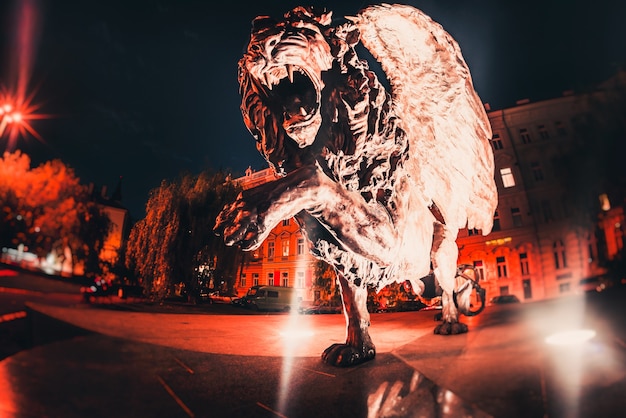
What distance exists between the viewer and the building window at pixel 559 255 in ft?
6.41

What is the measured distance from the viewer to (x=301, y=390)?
3.92 feet

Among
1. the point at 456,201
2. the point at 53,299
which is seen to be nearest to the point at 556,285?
the point at 456,201

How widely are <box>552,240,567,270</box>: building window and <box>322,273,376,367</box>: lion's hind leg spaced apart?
4.27 feet

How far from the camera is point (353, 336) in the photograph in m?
1.54

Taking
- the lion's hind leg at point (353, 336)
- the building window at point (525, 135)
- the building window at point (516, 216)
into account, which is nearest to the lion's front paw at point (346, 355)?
the lion's hind leg at point (353, 336)

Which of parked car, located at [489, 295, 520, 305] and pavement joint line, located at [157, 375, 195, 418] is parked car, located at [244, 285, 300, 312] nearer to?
pavement joint line, located at [157, 375, 195, 418]

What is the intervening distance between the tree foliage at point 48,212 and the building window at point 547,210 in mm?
2650

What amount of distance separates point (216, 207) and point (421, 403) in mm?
1726

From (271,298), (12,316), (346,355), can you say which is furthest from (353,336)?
(12,316)

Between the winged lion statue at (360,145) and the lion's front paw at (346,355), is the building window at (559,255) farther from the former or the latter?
the lion's front paw at (346,355)

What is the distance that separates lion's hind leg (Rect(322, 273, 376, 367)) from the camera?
1457 millimetres

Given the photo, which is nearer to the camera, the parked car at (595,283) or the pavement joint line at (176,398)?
the pavement joint line at (176,398)

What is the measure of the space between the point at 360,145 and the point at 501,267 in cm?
179

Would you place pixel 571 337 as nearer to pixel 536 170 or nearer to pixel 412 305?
pixel 536 170
